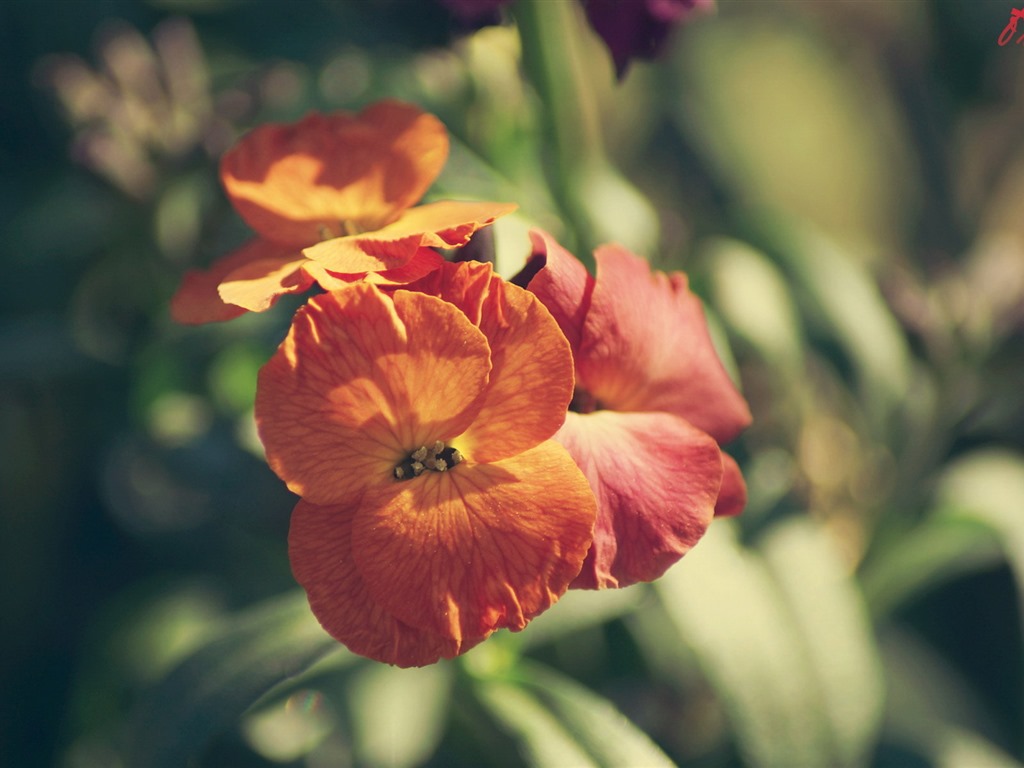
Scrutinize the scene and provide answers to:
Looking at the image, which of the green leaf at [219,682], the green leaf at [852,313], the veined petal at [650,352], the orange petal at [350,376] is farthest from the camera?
the green leaf at [852,313]

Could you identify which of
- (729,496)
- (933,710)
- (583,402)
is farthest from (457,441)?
(933,710)

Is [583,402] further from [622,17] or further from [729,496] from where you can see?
[622,17]

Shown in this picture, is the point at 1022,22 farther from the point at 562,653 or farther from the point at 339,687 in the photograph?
the point at 339,687

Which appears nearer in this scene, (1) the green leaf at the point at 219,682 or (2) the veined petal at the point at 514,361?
(2) the veined petal at the point at 514,361

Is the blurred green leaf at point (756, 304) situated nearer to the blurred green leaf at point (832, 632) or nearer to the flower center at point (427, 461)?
the blurred green leaf at point (832, 632)

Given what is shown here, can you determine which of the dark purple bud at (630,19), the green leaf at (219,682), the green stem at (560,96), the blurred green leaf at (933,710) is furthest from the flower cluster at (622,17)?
the blurred green leaf at (933,710)
